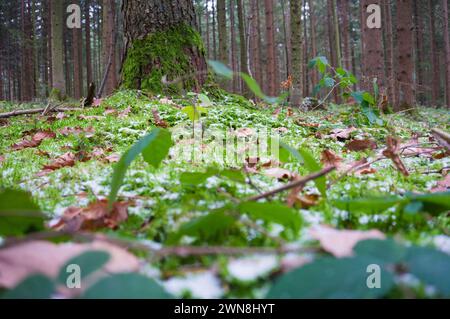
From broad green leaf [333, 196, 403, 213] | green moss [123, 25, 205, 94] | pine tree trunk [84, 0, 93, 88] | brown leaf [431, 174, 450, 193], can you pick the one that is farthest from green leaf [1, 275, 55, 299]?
pine tree trunk [84, 0, 93, 88]

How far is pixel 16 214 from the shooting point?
3.23 feet

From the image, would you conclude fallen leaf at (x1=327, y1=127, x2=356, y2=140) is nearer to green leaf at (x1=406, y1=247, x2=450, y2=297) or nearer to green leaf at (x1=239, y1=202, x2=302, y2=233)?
green leaf at (x1=239, y1=202, x2=302, y2=233)

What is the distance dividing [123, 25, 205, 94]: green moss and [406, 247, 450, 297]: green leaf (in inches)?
211

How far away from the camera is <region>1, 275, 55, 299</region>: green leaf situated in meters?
0.63

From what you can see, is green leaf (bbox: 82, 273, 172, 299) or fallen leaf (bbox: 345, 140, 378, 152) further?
fallen leaf (bbox: 345, 140, 378, 152)

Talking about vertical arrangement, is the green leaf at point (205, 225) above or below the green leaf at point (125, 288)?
above

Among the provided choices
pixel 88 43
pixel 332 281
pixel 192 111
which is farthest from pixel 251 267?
pixel 88 43

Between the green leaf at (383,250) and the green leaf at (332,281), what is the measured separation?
0.12 feet

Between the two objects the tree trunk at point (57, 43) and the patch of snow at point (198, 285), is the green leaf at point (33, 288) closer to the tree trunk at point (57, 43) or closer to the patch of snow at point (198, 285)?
the patch of snow at point (198, 285)

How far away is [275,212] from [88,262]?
515mm

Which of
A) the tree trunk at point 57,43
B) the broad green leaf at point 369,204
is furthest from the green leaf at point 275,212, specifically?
the tree trunk at point 57,43

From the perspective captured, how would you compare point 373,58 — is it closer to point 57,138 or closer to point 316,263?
point 57,138

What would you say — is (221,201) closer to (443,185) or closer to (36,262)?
(36,262)

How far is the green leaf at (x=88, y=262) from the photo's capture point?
0.67 m
